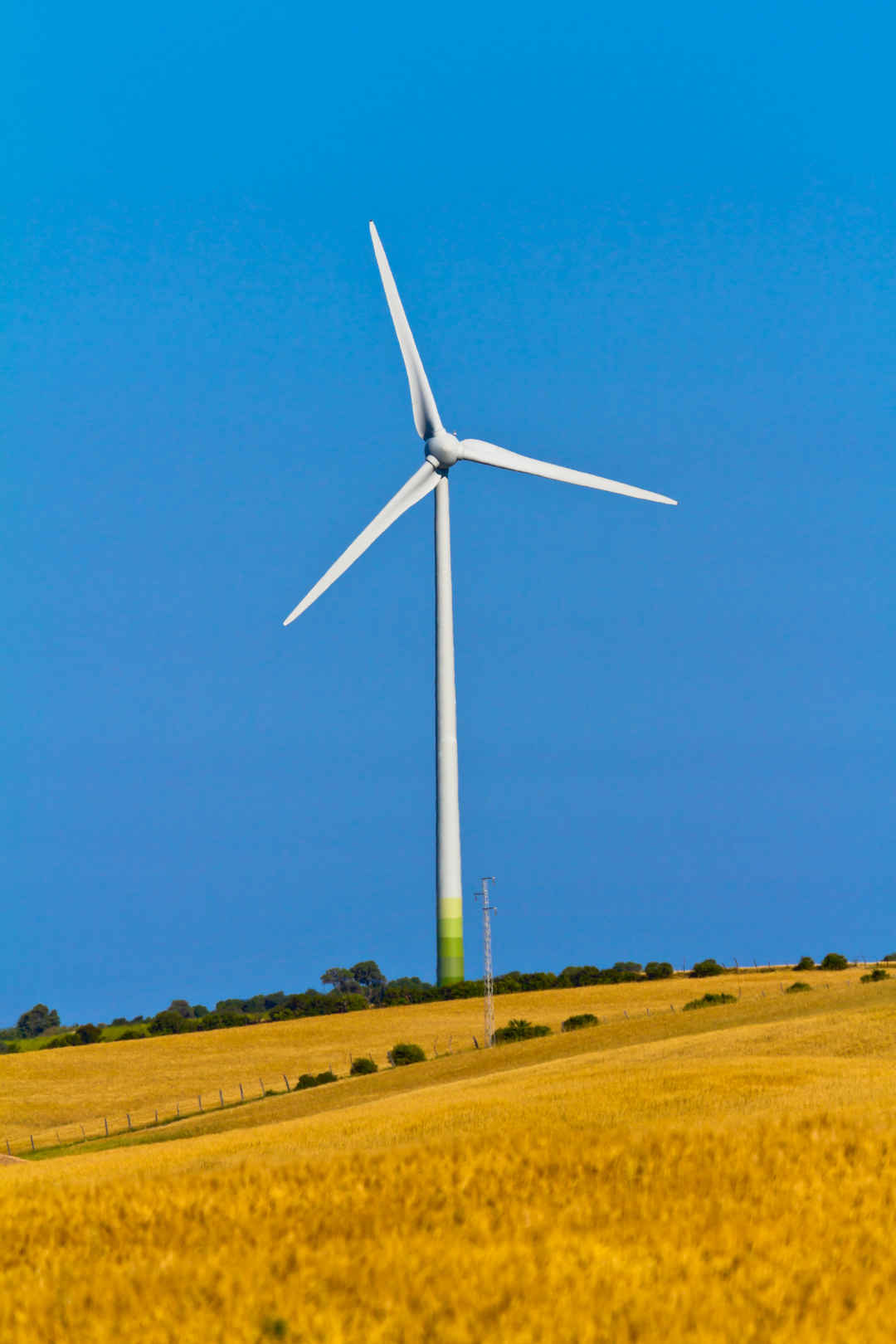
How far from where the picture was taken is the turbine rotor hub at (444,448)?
9750cm

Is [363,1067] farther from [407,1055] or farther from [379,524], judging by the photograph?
[379,524]

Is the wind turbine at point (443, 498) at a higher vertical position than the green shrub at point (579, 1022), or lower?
higher

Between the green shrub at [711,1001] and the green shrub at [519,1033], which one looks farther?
the green shrub at [711,1001]

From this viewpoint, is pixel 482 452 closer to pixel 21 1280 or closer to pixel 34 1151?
pixel 34 1151

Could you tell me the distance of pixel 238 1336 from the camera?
9.81 metres

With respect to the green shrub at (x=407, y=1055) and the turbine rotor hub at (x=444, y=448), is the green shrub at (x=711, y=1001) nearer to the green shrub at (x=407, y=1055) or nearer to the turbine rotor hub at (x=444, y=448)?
the green shrub at (x=407, y=1055)

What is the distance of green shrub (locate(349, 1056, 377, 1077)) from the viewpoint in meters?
77.4

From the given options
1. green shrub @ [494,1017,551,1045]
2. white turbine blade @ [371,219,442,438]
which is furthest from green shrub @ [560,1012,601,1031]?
white turbine blade @ [371,219,442,438]

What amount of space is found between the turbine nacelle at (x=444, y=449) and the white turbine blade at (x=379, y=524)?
0.89 m

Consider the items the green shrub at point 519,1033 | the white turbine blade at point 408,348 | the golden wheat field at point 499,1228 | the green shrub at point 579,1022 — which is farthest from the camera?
the white turbine blade at point 408,348

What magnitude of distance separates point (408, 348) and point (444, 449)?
8.06 m

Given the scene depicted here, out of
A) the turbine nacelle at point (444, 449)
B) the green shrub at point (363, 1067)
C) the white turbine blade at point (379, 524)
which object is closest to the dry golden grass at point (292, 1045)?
the green shrub at point (363, 1067)

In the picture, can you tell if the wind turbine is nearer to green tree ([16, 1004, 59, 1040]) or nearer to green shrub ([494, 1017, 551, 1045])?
green shrub ([494, 1017, 551, 1045])

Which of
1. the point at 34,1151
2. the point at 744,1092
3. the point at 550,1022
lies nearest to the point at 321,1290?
the point at 744,1092
